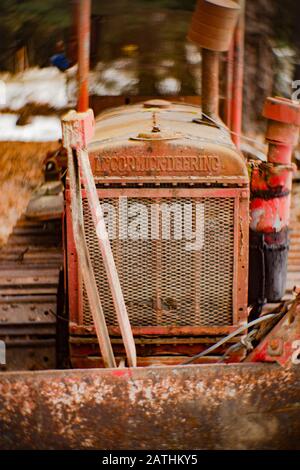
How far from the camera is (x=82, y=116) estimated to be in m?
3.23

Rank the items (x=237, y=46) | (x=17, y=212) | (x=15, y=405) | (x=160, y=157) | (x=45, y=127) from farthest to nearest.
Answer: (x=45, y=127), (x=17, y=212), (x=237, y=46), (x=160, y=157), (x=15, y=405)

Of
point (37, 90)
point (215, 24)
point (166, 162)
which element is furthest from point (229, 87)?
point (37, 90)

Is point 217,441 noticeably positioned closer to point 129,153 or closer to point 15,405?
point 15,405

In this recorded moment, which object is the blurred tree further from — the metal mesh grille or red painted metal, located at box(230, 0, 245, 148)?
the metal mesh grille

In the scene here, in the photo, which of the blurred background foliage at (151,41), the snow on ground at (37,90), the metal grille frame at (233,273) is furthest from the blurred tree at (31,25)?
the metal grille frame at (233,273)

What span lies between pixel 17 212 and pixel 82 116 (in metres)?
5.71

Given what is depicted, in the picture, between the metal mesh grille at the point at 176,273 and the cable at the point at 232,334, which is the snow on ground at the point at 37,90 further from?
the cable at the point at 232,334

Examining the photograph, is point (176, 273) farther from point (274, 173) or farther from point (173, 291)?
point (274, 173)

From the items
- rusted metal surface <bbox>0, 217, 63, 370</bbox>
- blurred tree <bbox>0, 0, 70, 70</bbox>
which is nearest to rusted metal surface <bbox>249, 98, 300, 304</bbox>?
rusted metal surface <bbox>0, 217, 63, 370</bbox>

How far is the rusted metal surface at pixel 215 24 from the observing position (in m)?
4.39

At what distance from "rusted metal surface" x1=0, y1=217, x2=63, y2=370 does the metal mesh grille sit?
A: 0.40m

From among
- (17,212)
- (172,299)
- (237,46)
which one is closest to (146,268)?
(172,299)

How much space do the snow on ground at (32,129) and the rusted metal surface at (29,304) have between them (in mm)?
7271

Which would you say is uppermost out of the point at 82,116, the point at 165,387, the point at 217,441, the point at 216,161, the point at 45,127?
A: the point at 82,116
